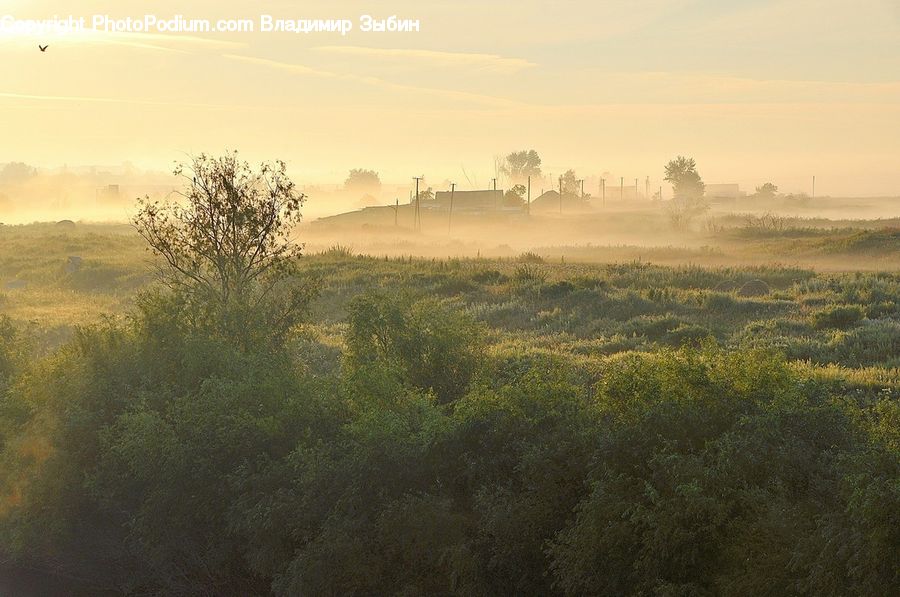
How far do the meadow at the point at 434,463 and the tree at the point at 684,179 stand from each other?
17180cm

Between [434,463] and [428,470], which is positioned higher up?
[434,463]

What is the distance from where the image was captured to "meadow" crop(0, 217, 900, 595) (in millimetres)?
12430

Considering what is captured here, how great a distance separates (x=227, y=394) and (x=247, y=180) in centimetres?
699

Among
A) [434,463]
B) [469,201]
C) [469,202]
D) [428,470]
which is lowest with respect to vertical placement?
[428,470]

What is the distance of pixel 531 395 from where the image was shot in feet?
53.2

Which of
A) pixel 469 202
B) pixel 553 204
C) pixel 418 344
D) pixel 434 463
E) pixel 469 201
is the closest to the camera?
pixel 434 463

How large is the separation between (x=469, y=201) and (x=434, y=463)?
133 metres

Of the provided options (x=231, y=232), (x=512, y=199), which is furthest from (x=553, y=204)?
(x=231, y=232)

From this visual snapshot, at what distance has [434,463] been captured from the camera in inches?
638

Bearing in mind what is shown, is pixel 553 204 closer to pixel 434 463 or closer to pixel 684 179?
pixel 684 179

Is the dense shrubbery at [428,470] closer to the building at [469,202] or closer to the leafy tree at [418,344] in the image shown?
the leafy tree at [418,344]

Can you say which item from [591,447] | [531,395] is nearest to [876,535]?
[591,447]

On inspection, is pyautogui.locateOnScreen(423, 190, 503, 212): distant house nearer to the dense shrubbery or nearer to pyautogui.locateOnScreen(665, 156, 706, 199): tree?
pyautogui.locateOnScreen(665, 156, 706, 199): tree

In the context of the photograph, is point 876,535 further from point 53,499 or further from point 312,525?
point 53,499
